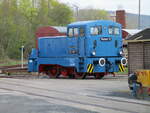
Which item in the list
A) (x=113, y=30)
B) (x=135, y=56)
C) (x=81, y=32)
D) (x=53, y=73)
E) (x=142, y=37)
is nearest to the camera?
(x=142, y=37)

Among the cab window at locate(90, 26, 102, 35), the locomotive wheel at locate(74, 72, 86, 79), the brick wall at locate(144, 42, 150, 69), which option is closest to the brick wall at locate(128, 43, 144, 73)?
the brick wall at locate(144, 42, 150, 69)

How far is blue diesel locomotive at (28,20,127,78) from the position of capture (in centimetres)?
2455

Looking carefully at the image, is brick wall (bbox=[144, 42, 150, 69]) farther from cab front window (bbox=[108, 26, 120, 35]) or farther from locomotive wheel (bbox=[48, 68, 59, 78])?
locomotive wheel (bbox=[48, 68, 59, 78])

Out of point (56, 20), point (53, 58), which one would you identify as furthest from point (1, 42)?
point (53, 58)

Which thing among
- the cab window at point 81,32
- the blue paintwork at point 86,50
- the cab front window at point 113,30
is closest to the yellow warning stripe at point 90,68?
the blue paintwork at point 86,50

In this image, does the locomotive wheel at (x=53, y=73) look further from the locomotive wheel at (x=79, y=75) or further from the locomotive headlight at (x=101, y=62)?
the locomotive headlight at (x=101, y=62)

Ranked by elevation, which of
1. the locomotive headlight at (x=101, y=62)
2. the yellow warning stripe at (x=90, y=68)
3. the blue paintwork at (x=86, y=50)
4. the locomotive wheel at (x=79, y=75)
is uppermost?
the blue paintwork at (x=86, y=50)

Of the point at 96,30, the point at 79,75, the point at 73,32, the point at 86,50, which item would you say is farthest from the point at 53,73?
the point at 96,30

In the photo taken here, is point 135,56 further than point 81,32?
No

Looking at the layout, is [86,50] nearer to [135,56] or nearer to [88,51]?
[88,51]

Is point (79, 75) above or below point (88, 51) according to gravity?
below

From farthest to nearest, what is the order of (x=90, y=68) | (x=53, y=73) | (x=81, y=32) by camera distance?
(x=53, y=73)
(x=81, y=32)
(x=90, y=68)

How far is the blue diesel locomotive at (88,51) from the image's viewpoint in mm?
24547

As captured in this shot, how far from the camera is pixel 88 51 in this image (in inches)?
965
